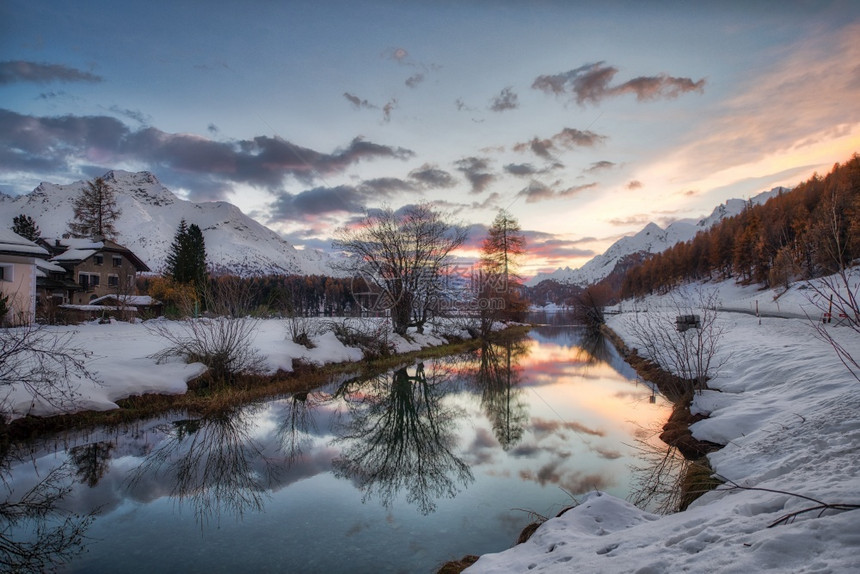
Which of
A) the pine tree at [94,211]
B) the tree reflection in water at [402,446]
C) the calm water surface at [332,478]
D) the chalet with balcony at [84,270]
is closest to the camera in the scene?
the calm water surface at [332,478]

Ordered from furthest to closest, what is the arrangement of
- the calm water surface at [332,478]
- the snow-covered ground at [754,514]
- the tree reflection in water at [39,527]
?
the calm water surface at [332,478] → the tree reflection in water at [39,527] → the snow-covered ground at [754,514]

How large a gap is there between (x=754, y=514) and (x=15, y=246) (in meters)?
38.7

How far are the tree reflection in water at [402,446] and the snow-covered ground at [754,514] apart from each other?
3.11 m

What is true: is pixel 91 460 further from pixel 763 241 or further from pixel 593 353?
pixel 763 241

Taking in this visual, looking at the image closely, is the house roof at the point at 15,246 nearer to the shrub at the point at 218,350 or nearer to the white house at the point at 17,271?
the white house at the point at 17,271

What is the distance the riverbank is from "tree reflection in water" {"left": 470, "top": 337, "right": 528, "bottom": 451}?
5418 millimetres

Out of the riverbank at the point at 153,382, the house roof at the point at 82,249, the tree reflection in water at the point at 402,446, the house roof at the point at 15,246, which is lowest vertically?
the tree reflection in water at the point at 402,446

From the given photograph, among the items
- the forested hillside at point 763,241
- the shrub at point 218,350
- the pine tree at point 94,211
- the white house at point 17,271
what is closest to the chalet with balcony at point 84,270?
the pine tree at point 94,211

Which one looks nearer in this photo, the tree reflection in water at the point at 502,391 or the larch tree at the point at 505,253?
the tree reflection in water at the point at 502,391

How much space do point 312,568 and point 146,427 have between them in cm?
839

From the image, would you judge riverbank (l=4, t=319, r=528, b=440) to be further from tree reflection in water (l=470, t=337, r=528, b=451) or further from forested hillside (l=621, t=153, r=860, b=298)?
forested hillside (l=621, t=153, r=860, b=298)

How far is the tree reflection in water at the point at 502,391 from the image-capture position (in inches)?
475

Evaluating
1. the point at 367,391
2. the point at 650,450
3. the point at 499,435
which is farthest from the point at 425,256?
the point at 650,450

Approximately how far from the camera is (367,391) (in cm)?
1717
